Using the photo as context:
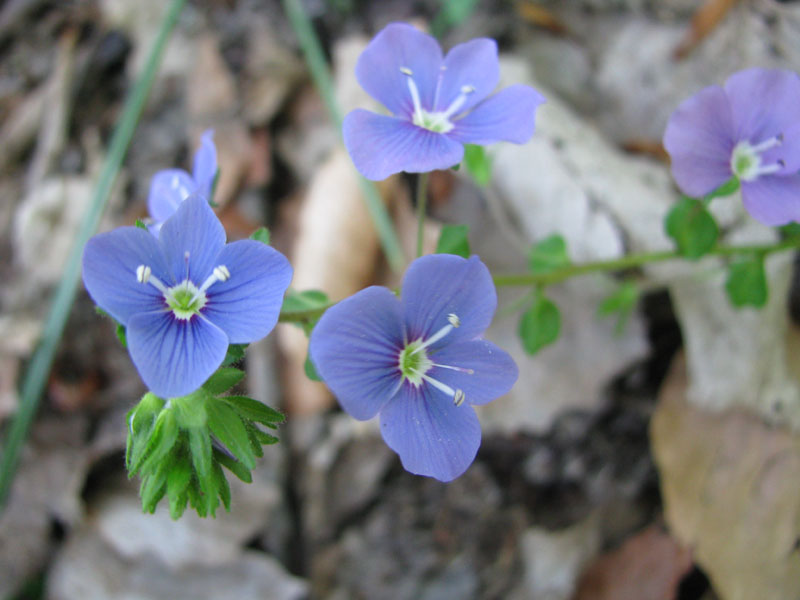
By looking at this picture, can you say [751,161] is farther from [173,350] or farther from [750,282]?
[173,350]

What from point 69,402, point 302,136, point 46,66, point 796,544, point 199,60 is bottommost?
point 796,544

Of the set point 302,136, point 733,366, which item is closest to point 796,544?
point 733,366

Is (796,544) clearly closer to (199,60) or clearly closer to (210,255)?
(210,255)

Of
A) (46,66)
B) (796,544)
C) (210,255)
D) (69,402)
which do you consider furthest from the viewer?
(46,66)

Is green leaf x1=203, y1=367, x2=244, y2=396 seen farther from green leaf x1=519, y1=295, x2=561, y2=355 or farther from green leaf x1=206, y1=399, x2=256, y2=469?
green leaf x1=519, y1=295, x2=561, y2=355

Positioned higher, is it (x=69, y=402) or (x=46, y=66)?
(x=46, y=66)

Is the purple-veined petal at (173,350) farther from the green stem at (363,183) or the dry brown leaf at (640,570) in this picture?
the dry brown leaf at (640,570)

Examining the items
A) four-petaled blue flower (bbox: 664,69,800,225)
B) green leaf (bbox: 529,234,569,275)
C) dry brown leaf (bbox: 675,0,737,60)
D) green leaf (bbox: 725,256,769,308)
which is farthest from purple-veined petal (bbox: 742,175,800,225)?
dry brown leaf (bbox: 675,0,737,60)

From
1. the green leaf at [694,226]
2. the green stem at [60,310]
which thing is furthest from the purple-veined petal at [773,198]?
the green stem at [60,310]
